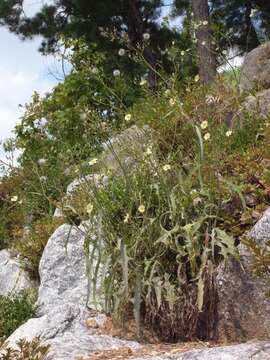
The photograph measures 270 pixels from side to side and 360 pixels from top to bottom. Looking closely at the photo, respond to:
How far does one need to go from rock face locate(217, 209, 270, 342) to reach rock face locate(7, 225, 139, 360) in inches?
22.1

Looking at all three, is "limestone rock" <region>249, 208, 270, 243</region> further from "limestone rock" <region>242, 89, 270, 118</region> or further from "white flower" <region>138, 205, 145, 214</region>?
"limestone rock" <region>242, 89, 270, 118</region>

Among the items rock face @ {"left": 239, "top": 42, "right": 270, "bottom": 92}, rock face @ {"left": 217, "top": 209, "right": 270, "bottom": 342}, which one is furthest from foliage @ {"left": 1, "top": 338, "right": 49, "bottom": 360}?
rock face @ {"left": 239, "top": 42, "right": 270, "bottom": 92}

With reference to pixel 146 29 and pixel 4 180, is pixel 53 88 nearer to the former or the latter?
pixel 146 29

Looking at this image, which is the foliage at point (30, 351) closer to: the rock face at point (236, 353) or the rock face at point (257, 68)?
the rock face at point (236, 353)

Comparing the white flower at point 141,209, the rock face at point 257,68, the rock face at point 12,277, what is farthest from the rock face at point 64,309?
the rock face at point 257,68

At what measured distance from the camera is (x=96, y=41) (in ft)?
40.1

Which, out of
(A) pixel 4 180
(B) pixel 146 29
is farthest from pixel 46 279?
(B) pixel 146 29

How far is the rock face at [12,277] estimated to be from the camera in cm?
688

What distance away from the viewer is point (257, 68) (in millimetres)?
9242

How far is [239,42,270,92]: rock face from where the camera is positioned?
8812 mm

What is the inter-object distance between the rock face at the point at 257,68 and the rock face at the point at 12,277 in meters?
3.47

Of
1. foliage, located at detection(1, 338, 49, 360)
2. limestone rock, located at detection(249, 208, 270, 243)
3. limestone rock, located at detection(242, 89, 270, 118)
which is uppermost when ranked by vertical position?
limestone rock, located at detection(242, 89, 270, 118)

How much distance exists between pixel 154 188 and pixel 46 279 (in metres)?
1.80

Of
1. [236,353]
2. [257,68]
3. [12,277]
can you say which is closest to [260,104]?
[257,68]
